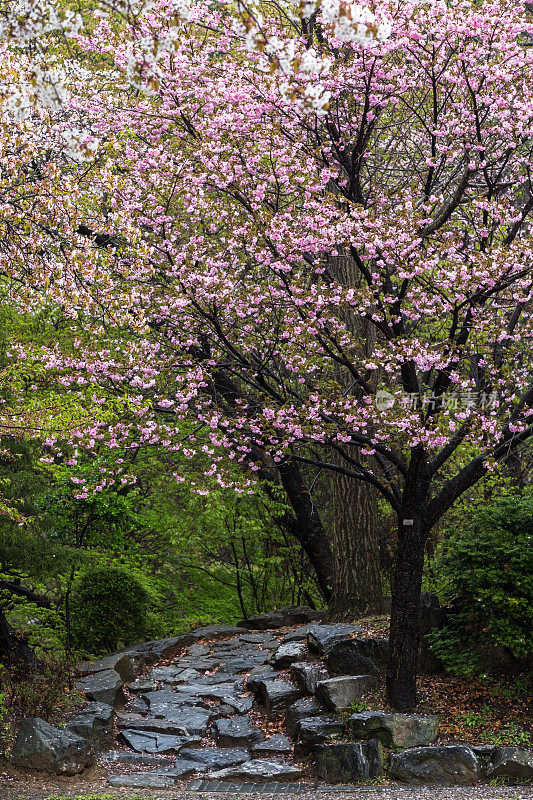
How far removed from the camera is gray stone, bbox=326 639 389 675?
26.8ft

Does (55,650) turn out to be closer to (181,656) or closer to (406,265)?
(181,656)

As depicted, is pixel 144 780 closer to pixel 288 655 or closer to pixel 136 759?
pixel 136 759

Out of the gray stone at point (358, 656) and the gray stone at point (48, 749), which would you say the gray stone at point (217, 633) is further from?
the gray stone at point (48, 749)

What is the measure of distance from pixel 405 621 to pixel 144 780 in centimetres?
300

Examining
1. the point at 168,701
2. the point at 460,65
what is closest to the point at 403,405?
the point at 460,65

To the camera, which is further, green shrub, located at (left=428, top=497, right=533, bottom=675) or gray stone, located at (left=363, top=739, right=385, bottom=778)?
green shrub, located at (left=428, top=497, right=533, bottom=675)

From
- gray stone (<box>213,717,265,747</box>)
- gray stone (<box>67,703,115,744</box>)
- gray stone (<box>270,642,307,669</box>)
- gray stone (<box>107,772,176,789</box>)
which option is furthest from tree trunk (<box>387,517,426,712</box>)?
gray stone (<box>67,703,115,744</box>)

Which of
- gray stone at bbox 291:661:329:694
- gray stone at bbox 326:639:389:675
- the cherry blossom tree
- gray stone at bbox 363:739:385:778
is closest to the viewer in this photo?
gray stone at bbox 363:739:385:778

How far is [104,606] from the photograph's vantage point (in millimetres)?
10719

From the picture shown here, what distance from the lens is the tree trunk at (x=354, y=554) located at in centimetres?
1002

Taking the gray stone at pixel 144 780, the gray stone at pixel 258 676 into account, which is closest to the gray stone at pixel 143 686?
the gray stone at pixel 258 676

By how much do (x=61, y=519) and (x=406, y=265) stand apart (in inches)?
251

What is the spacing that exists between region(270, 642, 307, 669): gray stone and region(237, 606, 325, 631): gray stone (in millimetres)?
2503

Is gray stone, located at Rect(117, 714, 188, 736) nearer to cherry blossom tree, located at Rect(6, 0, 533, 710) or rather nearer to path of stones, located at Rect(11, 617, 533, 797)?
path of stones, located at Rect(11, 617, 533, 797)
